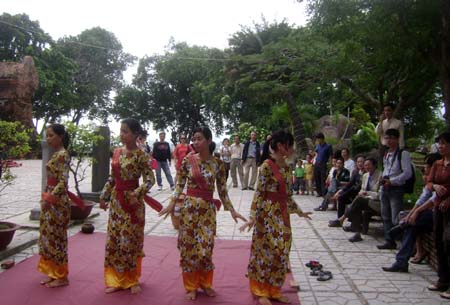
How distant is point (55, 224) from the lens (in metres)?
4.38

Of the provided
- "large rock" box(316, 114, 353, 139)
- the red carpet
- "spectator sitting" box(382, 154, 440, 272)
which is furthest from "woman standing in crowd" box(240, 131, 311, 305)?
"large rock" box(316, 114, 353, 139)

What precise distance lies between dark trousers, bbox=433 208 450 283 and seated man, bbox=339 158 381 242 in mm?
2087

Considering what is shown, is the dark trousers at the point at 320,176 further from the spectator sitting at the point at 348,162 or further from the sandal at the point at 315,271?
the sandal at the point at 315,271

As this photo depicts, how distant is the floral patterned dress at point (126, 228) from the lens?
4.18m

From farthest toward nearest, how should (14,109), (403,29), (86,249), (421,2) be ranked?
(14,109), (403,29), (421,2), (86,249)

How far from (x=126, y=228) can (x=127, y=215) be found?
0.40ft

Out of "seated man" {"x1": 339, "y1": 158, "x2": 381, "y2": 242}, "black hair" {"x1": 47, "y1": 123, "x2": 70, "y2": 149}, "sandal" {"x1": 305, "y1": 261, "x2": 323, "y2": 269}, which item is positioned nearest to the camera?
"black hair" {"x1": 47, "y1": 123, "x2": 70, "y2": 149}

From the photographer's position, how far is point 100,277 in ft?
Answer: 15.4

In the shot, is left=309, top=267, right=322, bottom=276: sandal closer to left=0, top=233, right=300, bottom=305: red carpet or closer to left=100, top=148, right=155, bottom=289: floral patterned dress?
left=0, top=233, right=300, bottom=305: red carpet

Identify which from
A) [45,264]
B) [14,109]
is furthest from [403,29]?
[14,109]

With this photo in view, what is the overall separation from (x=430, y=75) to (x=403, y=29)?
11.3ft

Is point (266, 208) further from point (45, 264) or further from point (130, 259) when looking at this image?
point (45, 264)

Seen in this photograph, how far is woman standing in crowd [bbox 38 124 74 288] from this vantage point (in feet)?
14.3

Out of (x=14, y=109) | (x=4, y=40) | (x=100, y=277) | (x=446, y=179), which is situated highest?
(x=4, y=40)
